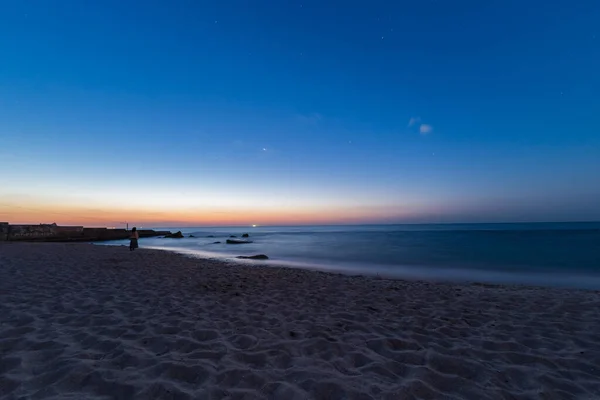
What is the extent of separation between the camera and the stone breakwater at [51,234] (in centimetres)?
3250

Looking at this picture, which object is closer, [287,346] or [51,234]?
[287,346]

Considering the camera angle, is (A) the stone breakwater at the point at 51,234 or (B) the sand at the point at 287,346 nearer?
(B) the sand at the point at 287,346

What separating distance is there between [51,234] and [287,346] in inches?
1922

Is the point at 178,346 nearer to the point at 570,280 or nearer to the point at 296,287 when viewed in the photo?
the point at 296,287

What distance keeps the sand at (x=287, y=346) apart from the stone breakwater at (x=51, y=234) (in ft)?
115

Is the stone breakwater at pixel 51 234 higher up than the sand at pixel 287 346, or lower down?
higher up

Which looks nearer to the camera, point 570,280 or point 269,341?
point 269,341

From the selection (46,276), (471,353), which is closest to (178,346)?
(471,353)

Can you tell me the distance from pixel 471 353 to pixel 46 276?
1193 cm

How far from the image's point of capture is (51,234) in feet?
129

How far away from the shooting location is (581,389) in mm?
3277

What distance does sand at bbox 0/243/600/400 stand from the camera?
3121 millimetres

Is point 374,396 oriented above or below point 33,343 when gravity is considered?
below

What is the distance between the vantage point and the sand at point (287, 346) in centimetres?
312
